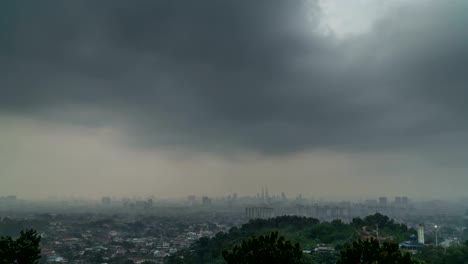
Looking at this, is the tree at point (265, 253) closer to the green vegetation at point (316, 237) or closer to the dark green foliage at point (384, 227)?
the green vegetation at point (316, 237)

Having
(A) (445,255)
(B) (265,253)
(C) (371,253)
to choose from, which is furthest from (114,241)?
(C) (371,253)

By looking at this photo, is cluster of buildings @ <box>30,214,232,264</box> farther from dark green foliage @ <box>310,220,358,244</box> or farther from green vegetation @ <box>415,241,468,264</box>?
green vegetation @ <box>415,241,468,264</box>

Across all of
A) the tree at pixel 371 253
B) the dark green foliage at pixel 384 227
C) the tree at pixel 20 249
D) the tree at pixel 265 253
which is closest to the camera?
the tree at pixel 371 253

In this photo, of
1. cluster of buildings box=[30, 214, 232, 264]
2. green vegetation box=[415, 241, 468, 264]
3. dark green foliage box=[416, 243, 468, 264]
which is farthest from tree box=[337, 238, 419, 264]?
cluster of buildings box=[30, 214, 232, 264]

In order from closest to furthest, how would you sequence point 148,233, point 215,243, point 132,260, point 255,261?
1. point 255,261
2. point 132,260
3. point 215,243
4. point 148,233

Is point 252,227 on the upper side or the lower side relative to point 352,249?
lower

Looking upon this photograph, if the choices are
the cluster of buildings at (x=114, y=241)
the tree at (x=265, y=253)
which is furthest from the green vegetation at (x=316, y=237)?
the tree at (x=265, y=253)

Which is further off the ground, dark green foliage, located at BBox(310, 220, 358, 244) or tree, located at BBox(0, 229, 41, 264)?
tree, located at BBox(0, 229, 41, 264)

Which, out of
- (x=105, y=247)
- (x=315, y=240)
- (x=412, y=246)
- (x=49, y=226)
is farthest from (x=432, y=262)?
(x=49, y=226)

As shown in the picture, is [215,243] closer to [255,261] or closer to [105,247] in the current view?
[105,247]
